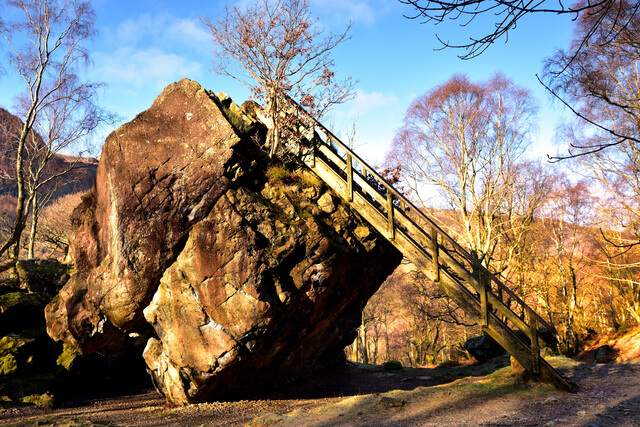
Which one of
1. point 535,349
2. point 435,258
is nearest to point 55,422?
point 435,258

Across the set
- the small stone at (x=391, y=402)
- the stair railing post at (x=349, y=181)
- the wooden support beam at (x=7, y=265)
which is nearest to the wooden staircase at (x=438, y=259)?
the stair railing post at (x=349, y=181)

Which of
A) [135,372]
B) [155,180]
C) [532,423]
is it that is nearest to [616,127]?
[532,423]

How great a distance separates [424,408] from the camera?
6762 mm

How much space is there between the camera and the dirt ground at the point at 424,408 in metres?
5.84

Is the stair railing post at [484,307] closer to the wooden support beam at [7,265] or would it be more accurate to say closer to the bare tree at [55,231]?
the wooden support beam at [7,265]

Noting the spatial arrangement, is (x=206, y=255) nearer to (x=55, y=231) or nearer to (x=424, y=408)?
(x=424, y=408)

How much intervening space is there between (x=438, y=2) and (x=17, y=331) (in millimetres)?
14036

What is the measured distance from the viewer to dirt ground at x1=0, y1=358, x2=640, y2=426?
5.84 metres

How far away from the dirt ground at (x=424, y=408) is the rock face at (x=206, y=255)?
0.77m

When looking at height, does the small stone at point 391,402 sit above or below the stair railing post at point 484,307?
below

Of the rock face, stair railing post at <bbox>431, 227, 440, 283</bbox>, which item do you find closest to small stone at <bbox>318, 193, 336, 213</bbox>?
the rock face

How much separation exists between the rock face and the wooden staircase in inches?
20.8

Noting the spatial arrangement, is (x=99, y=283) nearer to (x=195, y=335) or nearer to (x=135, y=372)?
(x=195, y=335)

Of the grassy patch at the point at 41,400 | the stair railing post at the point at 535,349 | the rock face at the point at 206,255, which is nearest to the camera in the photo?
the stair railing post at the point at 535,349
